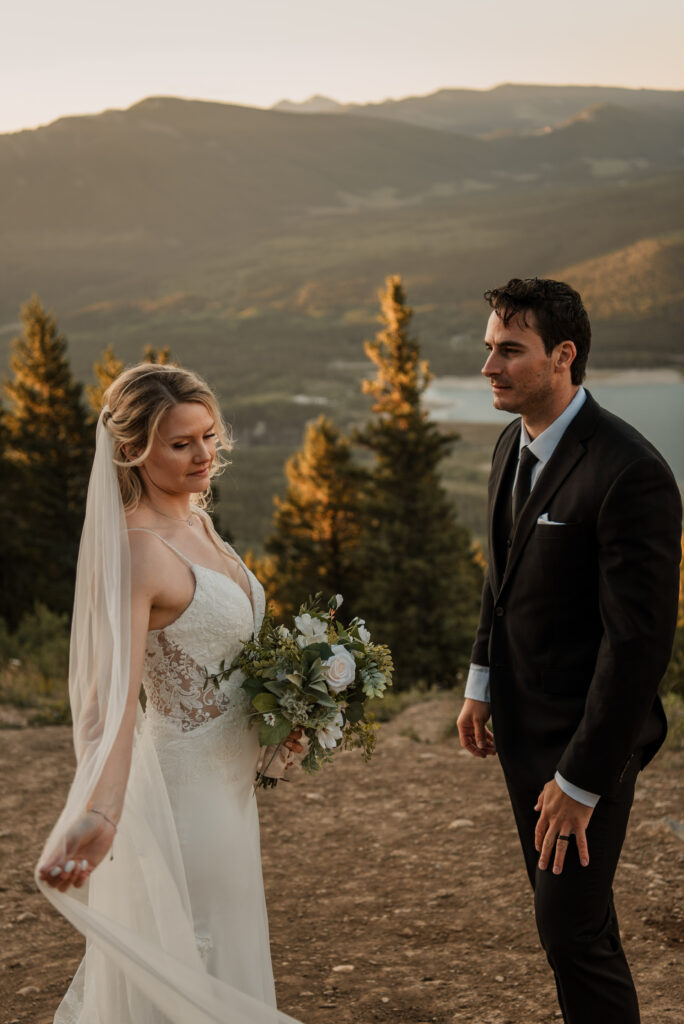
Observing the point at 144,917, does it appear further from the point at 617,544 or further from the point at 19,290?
the point at 19,290

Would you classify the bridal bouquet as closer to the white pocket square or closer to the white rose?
the white rose

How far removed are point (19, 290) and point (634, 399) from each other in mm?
116163

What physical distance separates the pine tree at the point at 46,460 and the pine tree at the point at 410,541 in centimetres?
1358

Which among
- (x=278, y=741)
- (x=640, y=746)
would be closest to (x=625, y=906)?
(x=640, y=746)

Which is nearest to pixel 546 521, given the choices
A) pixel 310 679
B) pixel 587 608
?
pixel 587 608

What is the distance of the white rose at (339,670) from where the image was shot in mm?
2994

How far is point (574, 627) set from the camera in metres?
2.75

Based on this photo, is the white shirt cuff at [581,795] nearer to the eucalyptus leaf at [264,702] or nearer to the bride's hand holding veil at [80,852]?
the eucalyptus leaf at [264,702]

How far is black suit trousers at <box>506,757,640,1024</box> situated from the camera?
2.60m

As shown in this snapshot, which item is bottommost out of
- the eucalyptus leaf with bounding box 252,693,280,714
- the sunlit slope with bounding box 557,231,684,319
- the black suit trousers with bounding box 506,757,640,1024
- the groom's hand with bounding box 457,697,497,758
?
the black suit trousers with bounding box 506,757,640,1024

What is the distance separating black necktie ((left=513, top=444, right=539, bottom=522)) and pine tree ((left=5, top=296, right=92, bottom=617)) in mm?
37050

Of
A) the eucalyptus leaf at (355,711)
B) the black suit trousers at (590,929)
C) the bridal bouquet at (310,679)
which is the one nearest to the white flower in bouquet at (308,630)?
the bridal bouquet at (310,679)

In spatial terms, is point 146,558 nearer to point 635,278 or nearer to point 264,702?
point 264,702

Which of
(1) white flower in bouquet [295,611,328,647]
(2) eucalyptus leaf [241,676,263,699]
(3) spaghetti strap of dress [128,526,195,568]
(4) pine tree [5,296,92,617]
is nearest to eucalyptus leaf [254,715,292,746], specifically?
(2) eucalyptus leaf [241,676,263,699]
